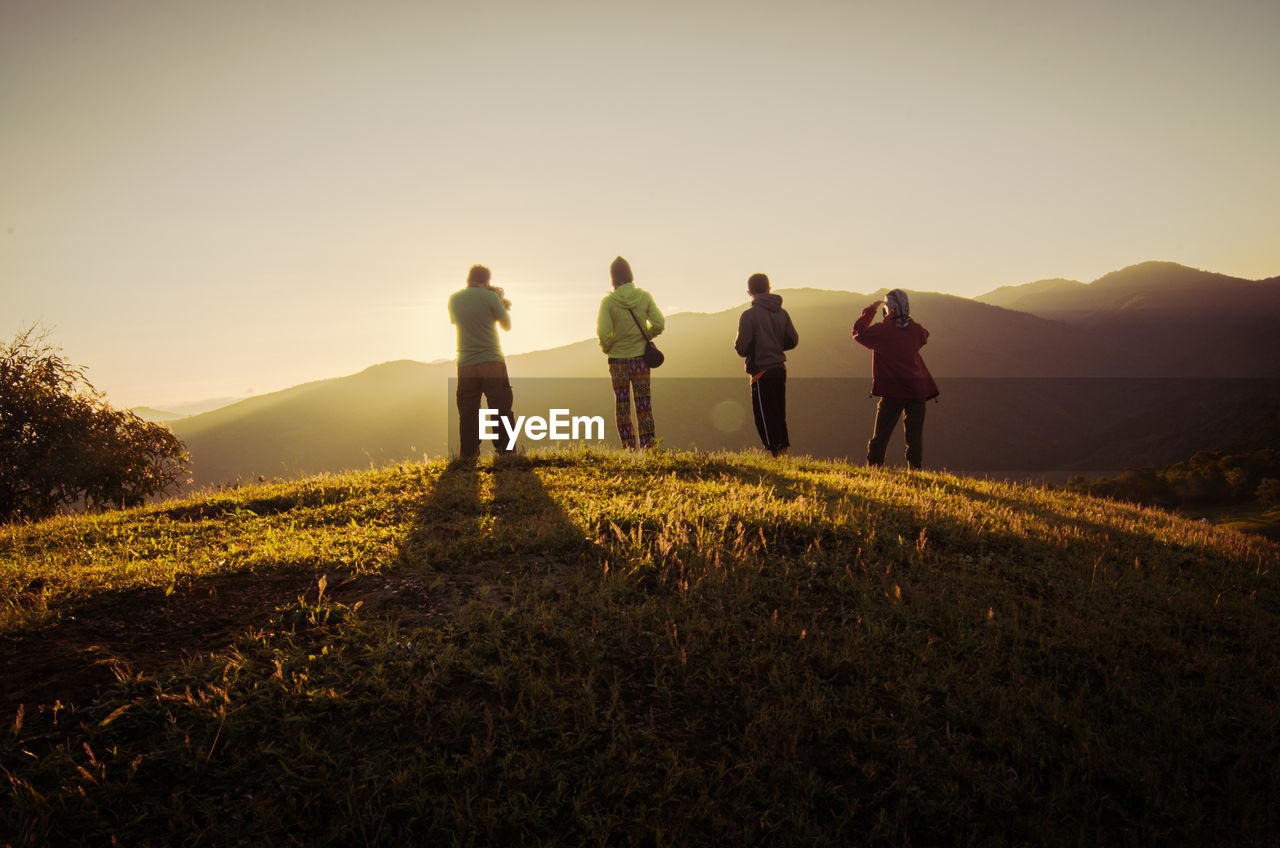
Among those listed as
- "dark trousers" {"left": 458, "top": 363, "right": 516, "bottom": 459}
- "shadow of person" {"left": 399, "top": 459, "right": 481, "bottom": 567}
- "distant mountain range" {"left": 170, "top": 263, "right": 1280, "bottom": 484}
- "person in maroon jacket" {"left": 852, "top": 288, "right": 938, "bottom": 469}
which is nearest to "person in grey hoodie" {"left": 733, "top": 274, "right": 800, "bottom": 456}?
"person in maroon jacket" {"left": 852, "top": 288, "right": 938, "bottom": 469}

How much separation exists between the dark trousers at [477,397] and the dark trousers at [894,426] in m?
6.11

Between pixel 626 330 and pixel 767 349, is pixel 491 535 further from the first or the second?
pixel 767 349

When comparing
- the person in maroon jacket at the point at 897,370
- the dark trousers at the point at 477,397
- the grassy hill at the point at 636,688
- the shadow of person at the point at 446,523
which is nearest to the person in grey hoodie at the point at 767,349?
the person in maroon jacket at the point at 897,370

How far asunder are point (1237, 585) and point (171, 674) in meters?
7.66

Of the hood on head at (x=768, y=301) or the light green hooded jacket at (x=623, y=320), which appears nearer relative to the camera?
the light green hooded jacket at (x=623, y=320)

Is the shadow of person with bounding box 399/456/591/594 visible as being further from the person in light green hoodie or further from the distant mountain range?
the distant mountain range

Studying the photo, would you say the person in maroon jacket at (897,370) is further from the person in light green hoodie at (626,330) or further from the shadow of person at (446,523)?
the shadow of person at (446,523)

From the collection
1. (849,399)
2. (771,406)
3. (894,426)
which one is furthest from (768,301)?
(849,399)

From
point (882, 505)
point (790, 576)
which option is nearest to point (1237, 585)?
point (882, 505)

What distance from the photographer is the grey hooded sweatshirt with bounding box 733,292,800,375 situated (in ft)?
31.6

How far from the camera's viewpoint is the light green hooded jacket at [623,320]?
930 cm

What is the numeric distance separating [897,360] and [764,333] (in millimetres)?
2330

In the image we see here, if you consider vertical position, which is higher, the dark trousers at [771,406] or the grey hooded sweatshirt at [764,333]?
the grey hooded sweatshirt at [764,333]

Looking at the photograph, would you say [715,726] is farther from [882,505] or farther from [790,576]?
[882,505]
